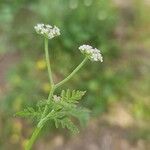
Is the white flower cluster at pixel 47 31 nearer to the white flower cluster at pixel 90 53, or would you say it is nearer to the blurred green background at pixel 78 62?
the white flower cluster at pixel 90 53

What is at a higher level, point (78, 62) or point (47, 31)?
point (78, 62)

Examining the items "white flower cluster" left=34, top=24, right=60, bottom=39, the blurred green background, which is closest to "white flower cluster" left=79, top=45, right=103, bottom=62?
"white flower cluster" left=34, top=24, right=60, bottom=39

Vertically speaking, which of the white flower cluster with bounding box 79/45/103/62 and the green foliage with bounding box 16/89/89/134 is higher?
the white flower cluster with bounding box 79/45/103/62

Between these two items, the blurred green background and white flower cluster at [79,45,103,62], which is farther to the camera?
the blurred green background

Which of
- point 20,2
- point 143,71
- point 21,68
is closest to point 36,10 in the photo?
point 20,2

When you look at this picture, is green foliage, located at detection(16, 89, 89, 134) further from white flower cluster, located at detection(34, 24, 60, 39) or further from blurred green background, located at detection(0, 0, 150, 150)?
blurred green background, located at detection(0, 0, 150, 150)

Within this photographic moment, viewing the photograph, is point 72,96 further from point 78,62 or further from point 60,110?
point 78,62

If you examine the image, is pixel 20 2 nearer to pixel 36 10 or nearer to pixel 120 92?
pixel 36 10

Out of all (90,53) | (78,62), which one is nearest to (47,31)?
(90,53)

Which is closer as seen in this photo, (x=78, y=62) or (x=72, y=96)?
(x=72, y=96)
